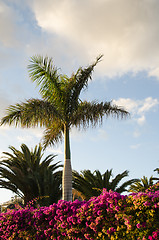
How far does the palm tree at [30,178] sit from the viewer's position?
14734 millimetres

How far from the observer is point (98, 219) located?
5.86 m

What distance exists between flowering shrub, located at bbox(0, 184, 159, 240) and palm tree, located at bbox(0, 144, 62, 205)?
6420 millimetres

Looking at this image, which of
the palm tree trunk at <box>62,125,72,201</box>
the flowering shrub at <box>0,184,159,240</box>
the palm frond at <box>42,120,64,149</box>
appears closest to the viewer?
the flowering shrub at <box>0,184,159,240</box>

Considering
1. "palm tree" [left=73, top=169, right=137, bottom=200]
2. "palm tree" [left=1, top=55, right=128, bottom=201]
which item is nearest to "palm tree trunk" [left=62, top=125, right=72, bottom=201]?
"palm tree" [left=1, top=55, right=128, bottom=201]

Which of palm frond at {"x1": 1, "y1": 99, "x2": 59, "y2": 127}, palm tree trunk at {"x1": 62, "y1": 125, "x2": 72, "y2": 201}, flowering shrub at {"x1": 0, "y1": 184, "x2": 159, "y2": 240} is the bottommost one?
flowering shrub at {"x1": 0, "y1": 184, "x2": 159, "y2": 240}

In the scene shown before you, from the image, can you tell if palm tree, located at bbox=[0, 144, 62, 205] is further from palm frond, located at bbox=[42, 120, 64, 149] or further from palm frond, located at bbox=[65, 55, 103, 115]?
palm frond, located at bbox=[65, 55, 103, 115]

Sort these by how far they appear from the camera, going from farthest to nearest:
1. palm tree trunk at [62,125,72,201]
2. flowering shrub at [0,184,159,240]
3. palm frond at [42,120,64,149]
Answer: palm frond at [42,120,64,149] → palm tree trunk at [62,125,72,201] → flowering shrub at [0,184,159,240]

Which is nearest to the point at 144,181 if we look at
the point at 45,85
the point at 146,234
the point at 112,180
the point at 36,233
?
the point at 112,180

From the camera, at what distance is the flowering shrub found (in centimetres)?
515

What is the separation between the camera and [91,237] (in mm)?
Result: 5965

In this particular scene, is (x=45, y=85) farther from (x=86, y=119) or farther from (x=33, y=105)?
(x=86, y=119)

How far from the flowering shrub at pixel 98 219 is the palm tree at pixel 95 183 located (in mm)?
7605

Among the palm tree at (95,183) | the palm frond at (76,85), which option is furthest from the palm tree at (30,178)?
the palm frond at (76,85)

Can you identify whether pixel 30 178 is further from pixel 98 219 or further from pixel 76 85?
pixel 98 219
